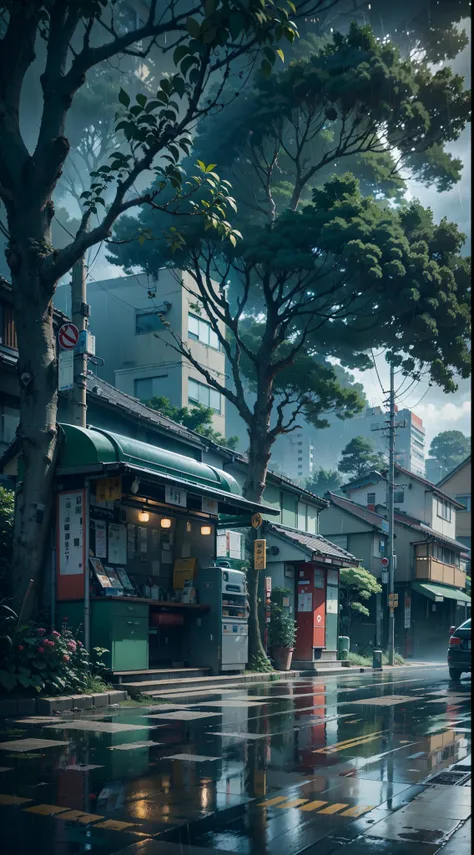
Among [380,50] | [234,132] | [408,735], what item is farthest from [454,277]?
[408,735]

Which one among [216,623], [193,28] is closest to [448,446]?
[216,623]

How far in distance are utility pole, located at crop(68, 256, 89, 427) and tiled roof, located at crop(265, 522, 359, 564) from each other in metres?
15.5

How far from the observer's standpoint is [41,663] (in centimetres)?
1355

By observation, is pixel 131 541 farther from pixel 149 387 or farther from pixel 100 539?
pixel 149 387

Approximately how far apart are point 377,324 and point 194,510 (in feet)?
34.2

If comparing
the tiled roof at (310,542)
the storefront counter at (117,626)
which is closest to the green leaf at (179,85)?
the storefront counter at (117,626)

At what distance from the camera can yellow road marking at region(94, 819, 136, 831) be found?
5825 mm

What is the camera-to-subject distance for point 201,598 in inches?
820

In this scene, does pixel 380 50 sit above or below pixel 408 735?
above

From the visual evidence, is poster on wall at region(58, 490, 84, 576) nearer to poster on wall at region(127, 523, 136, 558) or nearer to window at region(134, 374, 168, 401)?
poster on wall at region(127, 523, 136, 558)

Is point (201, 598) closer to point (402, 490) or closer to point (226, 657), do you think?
point (226, 657)

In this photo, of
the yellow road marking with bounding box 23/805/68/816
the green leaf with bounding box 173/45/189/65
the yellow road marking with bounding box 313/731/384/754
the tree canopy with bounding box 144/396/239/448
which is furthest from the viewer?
the tree canopy with bounding box 144/396/239/448

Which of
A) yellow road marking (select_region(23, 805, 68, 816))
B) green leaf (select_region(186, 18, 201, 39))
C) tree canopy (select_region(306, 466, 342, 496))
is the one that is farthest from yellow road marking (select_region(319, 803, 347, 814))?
tree canopy (select_region(306, 466, 342, 496))

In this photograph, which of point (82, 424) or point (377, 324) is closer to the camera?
point (82, 424)
